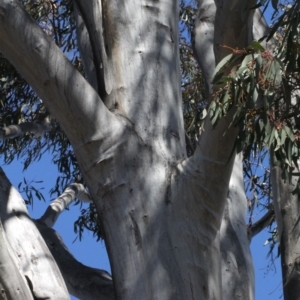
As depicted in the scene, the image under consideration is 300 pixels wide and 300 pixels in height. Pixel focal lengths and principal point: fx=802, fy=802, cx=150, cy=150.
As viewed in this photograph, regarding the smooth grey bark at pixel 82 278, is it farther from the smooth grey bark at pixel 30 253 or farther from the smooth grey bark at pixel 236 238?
the smooth grey bark at pixel 30 253

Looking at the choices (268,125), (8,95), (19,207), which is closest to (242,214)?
(268,125)

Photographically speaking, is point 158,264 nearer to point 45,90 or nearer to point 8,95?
point 45,90

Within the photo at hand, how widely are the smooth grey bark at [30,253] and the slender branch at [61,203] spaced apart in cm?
112

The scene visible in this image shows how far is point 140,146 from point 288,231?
3.55ft

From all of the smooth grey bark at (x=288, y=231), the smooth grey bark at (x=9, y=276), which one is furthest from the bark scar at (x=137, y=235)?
the smooth grey bark at (x=288, y=231)

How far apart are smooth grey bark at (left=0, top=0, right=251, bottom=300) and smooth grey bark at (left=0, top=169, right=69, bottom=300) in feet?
0.75

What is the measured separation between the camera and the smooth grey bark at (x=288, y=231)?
11.1ft

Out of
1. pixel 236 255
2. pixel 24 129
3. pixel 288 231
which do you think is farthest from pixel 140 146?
pixel 24 129

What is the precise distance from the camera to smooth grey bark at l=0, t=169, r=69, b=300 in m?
2.54

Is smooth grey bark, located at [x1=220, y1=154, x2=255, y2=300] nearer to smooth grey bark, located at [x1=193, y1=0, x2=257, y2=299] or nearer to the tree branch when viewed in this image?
smooth grey bark, located at [x1=193, y1=0, x2=257, y2=299]

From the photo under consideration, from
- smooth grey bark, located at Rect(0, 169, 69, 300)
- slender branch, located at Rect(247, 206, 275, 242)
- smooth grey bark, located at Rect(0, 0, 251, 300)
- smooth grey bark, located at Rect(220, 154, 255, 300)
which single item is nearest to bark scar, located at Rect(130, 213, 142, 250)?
smooth grey bark, located at Rect(0, 0, 251, 300)

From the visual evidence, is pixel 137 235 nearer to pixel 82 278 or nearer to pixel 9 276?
pixel 9 276

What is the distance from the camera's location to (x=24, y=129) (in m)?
4.83

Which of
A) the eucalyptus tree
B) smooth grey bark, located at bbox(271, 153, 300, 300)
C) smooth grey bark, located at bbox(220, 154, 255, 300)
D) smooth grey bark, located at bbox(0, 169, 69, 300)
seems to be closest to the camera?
smooth grey bark, located at bbox(0, 169, 69, 300)
